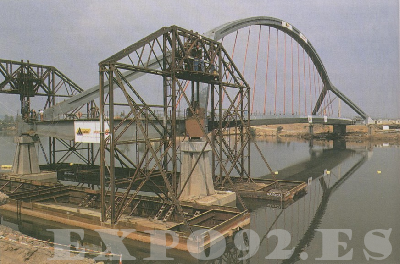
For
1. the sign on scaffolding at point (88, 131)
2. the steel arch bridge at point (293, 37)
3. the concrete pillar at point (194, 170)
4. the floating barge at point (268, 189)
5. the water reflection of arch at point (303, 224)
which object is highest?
the steel arch bridge at point (293, 37)

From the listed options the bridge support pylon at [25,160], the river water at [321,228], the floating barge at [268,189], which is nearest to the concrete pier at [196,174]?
the floating barge at [268,189]

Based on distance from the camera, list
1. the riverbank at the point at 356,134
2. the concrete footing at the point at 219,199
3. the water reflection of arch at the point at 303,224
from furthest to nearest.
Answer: the riverbank at the point at 356,134, the concrete footing at the point at 219,199, the water reflection of arch at the point at 303,224

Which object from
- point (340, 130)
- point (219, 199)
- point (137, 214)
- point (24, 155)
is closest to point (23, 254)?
point (137, 214)

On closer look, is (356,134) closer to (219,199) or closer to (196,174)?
(219,199)

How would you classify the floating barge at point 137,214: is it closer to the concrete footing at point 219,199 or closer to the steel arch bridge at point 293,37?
the concrete footing at point 219,199

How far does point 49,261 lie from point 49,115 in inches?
1171

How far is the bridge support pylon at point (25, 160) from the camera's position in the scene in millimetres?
37312

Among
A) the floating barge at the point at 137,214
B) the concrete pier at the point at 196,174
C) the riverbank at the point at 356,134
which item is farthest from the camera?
the riverbank at the point at 356,134

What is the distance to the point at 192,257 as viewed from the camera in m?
16.2

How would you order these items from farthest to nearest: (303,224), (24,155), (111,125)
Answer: (24,155) → (303,224) → (111,125)

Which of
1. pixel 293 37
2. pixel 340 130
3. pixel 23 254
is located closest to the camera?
pixel 23 254

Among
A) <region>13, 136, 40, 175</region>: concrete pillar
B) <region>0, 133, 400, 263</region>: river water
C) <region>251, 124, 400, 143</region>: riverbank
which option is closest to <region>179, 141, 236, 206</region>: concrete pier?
<region>0, 133, 400, 263</region>: river water

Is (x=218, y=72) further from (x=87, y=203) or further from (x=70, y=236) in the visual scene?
(x=70, y=236)

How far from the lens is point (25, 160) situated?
3762 centimetres
